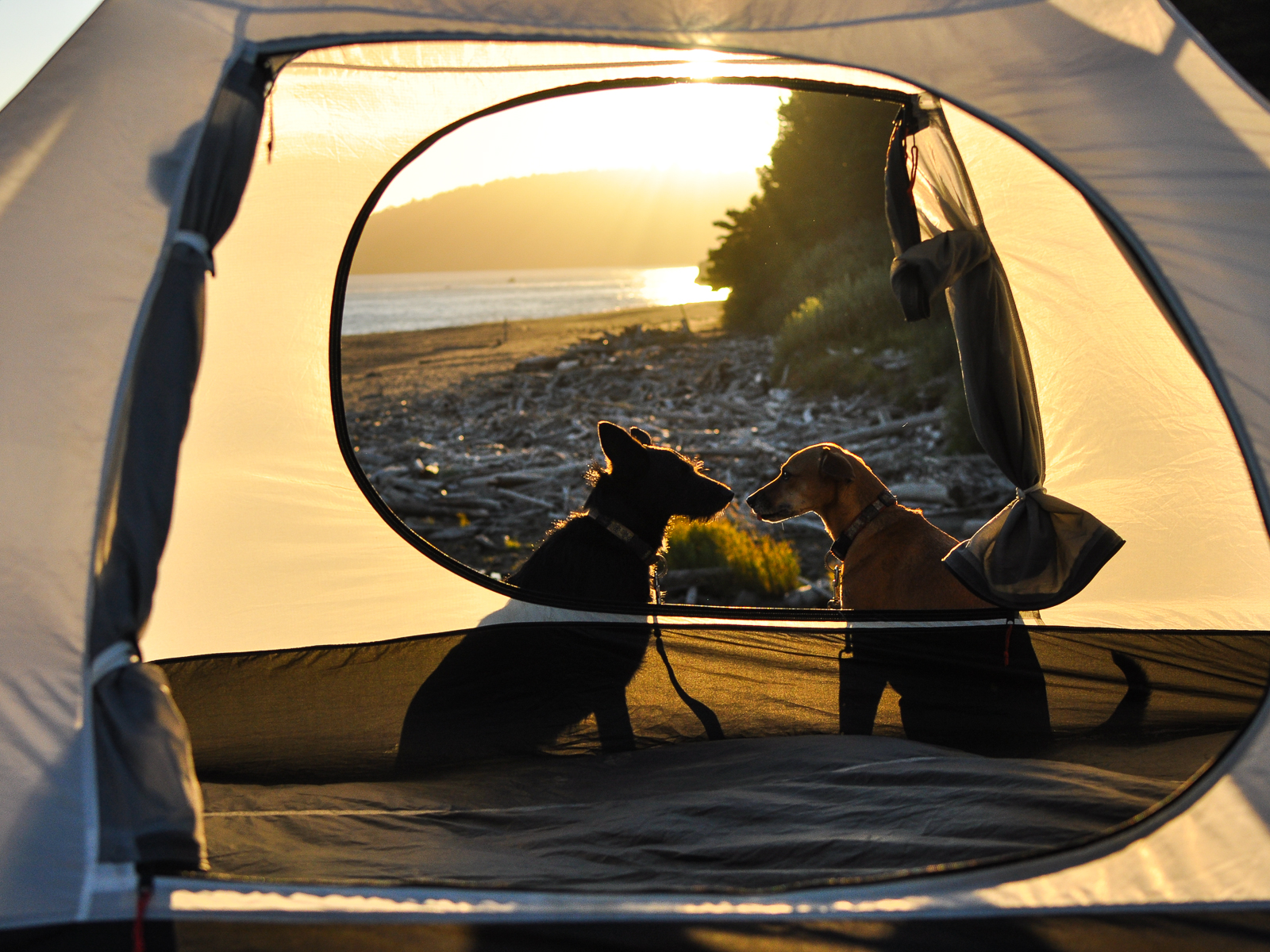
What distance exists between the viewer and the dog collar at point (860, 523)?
13.2 ft

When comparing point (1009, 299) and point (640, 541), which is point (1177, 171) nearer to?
point (1009, 299)

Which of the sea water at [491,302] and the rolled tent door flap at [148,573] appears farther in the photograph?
the sea water at [491,302]

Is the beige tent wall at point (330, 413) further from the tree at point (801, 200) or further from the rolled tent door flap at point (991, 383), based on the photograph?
the tree at point (801, 200)

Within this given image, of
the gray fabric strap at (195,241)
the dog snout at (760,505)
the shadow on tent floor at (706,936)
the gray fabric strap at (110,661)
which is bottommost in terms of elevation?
the shadow on tent floor at (706,936)

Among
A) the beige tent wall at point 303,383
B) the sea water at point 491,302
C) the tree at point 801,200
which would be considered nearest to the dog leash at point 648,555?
the beige tent wall at point 303,383

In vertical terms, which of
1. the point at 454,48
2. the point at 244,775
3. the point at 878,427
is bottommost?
the point at 244,775

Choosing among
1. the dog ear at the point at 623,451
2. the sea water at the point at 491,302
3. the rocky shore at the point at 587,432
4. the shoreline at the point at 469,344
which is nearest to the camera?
the dog ear at the point at 623,451

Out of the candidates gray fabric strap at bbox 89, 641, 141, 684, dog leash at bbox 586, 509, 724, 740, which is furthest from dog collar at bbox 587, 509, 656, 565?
gray fabric strap at bbox 89, 641, 141, 684

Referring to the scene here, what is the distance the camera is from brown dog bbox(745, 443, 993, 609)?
3838 millimetres

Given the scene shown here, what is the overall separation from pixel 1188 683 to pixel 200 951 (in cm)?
337

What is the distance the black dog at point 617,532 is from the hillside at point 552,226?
162152mm

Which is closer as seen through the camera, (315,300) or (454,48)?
(454,48)

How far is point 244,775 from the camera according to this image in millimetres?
3070

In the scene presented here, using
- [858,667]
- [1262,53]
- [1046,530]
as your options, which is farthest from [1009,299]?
[1262,53]
